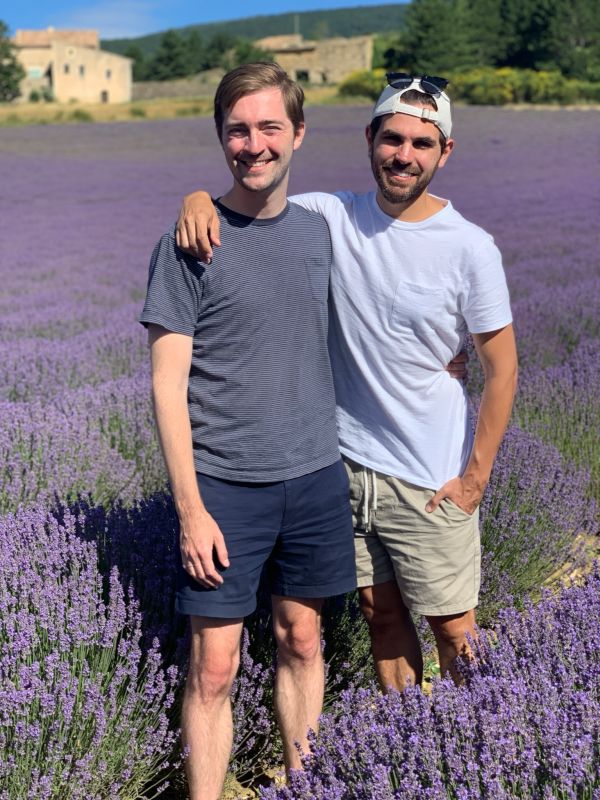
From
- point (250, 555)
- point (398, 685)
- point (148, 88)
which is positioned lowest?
point (398, 685)

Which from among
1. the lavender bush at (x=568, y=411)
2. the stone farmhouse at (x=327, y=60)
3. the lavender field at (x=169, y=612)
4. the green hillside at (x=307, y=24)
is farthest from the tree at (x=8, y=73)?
the green hillside at (x=307, y=24)

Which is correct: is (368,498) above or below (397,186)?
below

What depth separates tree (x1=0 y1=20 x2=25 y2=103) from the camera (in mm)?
49625

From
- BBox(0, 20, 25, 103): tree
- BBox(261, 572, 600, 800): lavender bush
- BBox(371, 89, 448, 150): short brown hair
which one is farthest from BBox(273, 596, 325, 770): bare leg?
BBox(0, 20, 25, 103): tree

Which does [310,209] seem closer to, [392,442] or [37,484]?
[392,442]

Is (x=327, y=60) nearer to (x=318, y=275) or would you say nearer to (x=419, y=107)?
(x=419, y=107)

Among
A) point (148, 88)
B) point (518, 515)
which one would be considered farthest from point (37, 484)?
point (148, 88)

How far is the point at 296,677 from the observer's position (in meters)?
1.98

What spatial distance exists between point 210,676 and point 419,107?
1265 millimetres

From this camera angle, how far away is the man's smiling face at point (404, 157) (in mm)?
1879

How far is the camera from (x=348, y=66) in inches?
2308

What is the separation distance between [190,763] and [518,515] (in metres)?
1.43

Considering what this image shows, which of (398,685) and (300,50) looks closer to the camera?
(398,685)

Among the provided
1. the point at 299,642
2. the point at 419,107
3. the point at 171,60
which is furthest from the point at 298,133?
the point at 171,60
